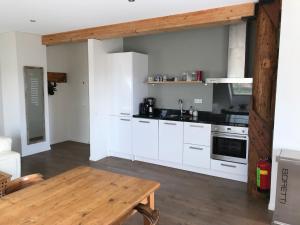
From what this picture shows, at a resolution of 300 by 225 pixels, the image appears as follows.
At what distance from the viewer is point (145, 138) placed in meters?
4.60

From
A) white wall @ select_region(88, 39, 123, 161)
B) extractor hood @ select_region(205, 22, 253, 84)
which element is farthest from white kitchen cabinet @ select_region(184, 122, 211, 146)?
white wall @ select_region(88, 39, 123, 161)

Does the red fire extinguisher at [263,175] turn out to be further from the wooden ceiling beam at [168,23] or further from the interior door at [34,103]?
the interior door at [34,103]

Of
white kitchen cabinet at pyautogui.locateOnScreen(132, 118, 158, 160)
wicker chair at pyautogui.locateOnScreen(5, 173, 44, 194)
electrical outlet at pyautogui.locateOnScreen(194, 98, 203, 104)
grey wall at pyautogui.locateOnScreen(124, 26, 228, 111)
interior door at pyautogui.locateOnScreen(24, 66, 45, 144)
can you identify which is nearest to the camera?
wicker chair at pyautogui.locateOnScreen(5, 173, 44, 194)

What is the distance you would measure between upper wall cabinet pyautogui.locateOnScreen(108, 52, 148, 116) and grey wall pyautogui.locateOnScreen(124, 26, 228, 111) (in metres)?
0.32

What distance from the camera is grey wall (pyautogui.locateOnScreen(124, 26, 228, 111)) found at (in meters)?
4.36

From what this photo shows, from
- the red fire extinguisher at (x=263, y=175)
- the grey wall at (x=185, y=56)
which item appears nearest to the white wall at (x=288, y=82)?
the red fire extinguisher at (x=263, y=175)

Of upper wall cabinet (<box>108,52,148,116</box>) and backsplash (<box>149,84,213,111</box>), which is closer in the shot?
backsplash (<box>149,84,213,111</box>)

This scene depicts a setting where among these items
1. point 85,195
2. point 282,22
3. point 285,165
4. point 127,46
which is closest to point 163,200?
point 285,165

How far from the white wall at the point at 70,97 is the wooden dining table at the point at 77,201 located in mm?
4491

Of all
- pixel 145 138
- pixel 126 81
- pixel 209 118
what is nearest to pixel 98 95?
pixel 126 81

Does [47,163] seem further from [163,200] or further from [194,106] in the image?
[194,106]

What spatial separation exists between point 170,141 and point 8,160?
2.55m

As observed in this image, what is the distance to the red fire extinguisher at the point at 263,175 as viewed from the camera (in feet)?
10.0

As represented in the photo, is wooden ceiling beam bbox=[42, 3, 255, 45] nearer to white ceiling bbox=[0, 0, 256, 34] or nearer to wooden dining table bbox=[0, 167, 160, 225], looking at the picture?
white ceiling bbox=[0, 0, 256, 34]
